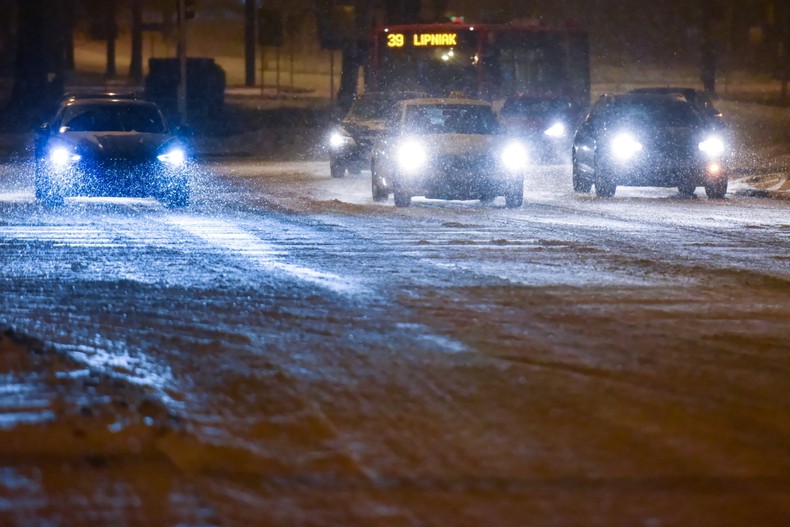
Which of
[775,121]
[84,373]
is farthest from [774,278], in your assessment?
[775,121]

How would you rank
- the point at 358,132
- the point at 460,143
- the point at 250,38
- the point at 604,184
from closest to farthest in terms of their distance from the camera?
the point at 460,143, the point at 604,184, the point at 358,132, the point at 250,38

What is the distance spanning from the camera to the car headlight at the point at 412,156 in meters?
19.2

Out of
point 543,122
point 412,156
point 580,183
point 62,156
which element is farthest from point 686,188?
point 543,122

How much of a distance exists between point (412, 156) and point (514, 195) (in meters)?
1.55

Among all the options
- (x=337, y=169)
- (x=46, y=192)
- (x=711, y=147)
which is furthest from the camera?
(x=337, y=169)

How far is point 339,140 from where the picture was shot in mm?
25359

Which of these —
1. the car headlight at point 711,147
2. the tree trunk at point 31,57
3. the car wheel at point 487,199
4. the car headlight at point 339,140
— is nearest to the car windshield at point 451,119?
the car wheel at point 487,199

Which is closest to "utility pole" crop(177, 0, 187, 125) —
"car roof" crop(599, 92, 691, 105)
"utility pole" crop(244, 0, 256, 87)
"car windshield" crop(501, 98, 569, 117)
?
"car windshield" crop(501, 98, 569, 117)

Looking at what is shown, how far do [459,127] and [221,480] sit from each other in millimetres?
15215

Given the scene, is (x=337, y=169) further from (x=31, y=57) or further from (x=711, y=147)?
(x=31, y=57)

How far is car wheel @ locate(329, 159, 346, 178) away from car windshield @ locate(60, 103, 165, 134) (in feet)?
18.2

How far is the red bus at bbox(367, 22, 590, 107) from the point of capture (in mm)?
33188

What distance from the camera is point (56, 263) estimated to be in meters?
12.1

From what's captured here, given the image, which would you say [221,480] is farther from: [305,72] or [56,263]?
[305,72]
